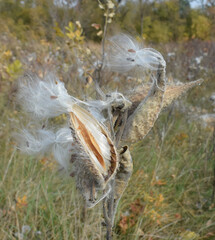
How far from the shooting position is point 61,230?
1451mm

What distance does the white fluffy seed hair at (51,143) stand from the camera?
784 mm

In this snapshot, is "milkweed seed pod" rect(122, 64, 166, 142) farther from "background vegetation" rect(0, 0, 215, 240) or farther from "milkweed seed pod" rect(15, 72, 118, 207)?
"background vegetation" rect(0, 0, 215, 240)

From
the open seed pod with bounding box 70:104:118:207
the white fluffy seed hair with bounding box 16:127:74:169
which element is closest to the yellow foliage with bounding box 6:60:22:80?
the white fluffy seed hair with bounding box 16:127:74:169

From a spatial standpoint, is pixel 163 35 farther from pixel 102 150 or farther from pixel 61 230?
pixel 102 150

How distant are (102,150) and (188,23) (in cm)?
1362

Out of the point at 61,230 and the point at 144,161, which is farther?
the point at 144,161

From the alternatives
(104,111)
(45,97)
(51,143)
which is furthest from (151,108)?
(51,143)

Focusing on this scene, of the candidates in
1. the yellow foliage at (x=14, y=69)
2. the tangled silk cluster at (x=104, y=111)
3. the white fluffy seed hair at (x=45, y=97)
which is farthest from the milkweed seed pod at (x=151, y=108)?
the yellow foliage at (x=14, y=69)

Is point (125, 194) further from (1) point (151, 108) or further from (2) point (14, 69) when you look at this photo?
(2) point (14, 69)

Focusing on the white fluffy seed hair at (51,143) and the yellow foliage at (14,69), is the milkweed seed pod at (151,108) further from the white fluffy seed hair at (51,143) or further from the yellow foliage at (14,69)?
the yellow foliage at (14,69)

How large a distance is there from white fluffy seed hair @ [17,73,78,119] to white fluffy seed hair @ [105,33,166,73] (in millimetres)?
171

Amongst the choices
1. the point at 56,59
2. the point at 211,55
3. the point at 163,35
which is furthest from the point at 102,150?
the point at 163,35

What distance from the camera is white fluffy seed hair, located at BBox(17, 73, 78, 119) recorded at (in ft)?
1.95

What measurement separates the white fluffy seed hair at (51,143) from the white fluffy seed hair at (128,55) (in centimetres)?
24
